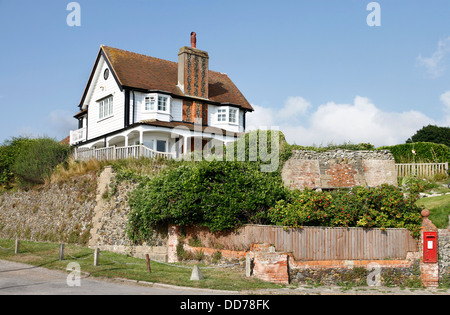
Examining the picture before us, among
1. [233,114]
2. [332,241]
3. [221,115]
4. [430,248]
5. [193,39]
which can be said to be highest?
[193,39]

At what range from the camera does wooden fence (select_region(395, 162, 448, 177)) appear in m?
26.3

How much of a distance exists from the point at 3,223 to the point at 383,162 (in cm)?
2461

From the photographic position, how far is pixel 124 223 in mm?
21172

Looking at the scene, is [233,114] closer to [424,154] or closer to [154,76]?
[154,76]

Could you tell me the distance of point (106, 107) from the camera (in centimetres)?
3344

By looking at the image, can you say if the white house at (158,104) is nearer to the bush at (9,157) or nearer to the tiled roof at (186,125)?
the tiled roof at (186,125)

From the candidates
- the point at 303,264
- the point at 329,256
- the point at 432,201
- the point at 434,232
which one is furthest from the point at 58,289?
the point at 432,201

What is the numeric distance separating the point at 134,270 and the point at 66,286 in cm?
302

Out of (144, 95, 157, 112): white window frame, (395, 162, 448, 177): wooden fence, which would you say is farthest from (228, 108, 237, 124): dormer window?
(395, 162, 448, 177): wooden fence

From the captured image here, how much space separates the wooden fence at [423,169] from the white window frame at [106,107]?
20331 millimetres

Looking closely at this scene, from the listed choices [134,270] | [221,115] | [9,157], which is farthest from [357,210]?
[9,157]

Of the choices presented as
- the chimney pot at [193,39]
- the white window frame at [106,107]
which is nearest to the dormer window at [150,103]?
the white window frame at [106,107]

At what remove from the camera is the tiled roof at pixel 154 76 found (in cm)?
3158
